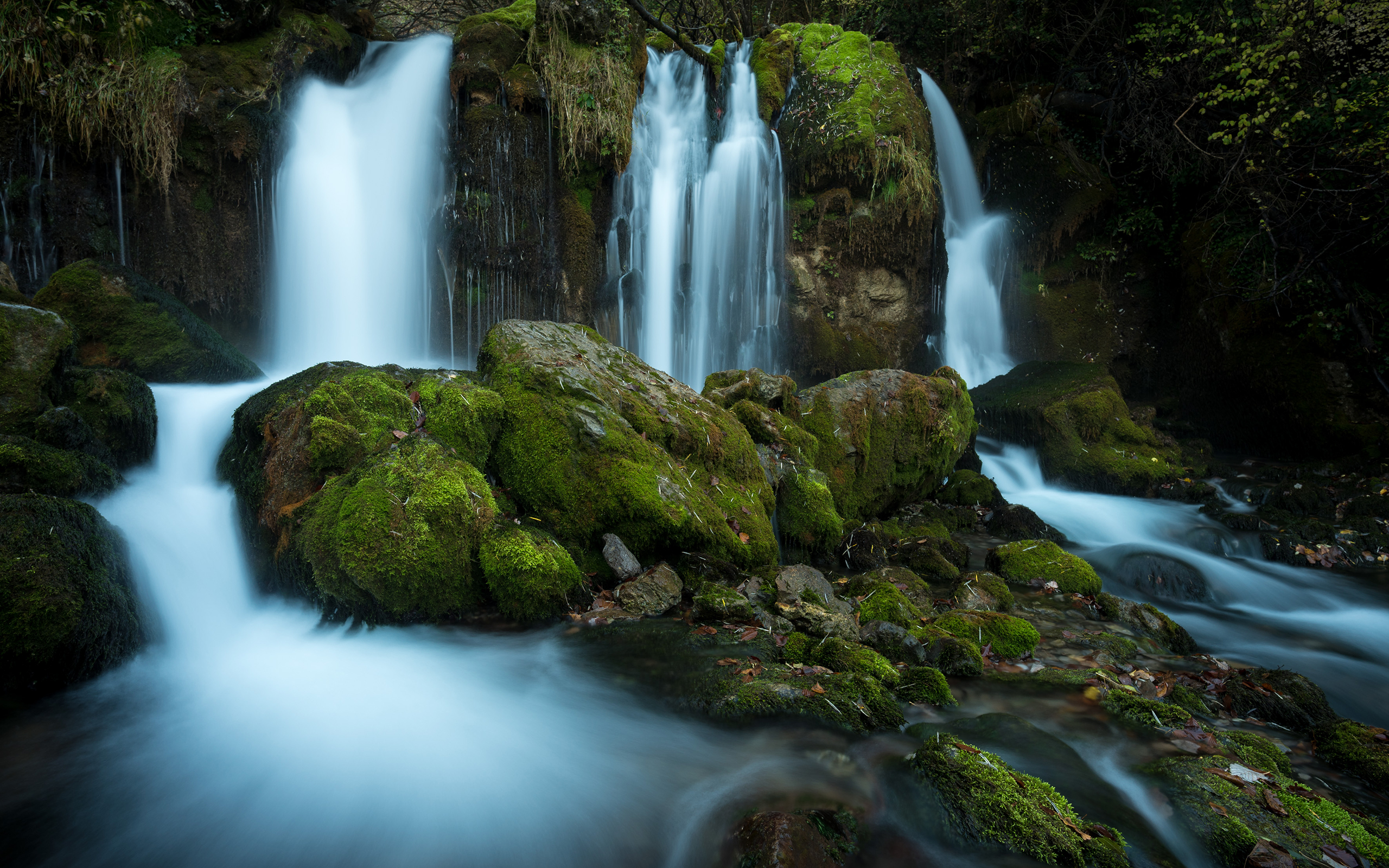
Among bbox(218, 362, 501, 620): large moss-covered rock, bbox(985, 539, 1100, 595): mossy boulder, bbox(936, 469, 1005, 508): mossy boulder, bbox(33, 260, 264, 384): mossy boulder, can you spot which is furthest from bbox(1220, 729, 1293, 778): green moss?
bbox(33, 260, 264, 384): mossy boulder

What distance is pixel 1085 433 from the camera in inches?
401

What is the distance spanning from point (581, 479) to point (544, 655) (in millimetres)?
1341

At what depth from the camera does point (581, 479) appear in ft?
15.5

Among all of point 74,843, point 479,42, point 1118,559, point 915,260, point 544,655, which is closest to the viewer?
point 74,843

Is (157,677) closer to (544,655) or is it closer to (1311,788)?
(544,655)

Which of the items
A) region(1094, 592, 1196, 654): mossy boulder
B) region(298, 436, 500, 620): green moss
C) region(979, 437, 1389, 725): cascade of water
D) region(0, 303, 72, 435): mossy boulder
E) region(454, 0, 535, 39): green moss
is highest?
region(454, 0, 535, 39): green moss

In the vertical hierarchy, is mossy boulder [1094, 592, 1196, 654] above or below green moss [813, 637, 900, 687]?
below

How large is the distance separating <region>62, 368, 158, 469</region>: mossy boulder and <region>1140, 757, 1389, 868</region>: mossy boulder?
A: 669 cm

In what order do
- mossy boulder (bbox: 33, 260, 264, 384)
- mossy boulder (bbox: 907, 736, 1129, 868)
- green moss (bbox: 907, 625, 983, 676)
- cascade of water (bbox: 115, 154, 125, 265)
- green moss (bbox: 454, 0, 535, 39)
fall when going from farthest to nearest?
green moss (bbox: 454, 0, 535, 39), cascade of water (bbox: 115, 154, 125, 265), mossy boulder (bbox: 33, 260, 264, 384), green moss (bbox: 907, 625, 983, 676), mossy boulder (bbox: 907, 736, 1129, 868)

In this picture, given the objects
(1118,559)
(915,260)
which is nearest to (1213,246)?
(915,260)

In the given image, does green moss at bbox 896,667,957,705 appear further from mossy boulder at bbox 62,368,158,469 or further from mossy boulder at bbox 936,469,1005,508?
mossy boulder at bbox 62,368,158,469

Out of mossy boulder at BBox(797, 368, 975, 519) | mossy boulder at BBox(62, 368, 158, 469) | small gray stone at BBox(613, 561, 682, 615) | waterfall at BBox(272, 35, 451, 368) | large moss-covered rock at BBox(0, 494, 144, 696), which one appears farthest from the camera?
waterfall at BBox(272, 35, 451, 368)

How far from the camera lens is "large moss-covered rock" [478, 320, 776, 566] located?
4695 mm

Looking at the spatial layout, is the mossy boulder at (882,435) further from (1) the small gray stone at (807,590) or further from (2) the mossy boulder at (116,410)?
(2) the mossy boulder at (116,410)
